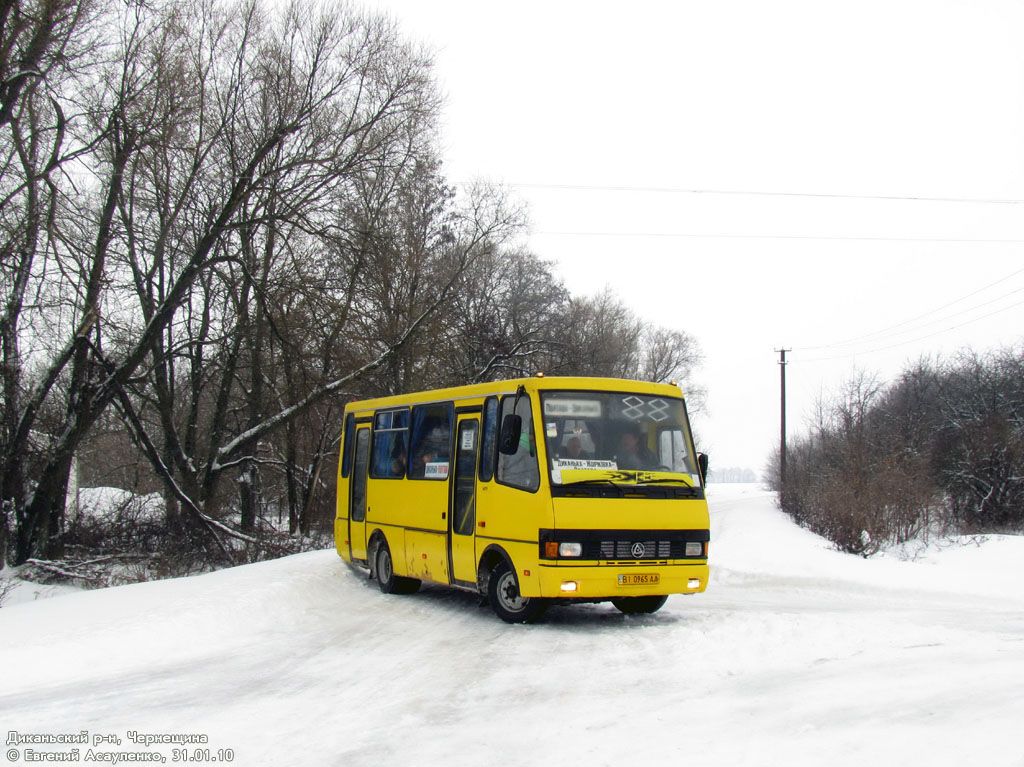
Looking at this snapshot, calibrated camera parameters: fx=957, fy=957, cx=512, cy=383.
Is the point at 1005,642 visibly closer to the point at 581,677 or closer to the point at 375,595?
the point at 581,677

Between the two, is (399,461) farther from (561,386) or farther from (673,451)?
(673,451)

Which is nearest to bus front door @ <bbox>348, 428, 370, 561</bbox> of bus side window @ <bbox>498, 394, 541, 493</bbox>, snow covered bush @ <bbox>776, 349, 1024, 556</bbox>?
bus side window @ <bbox>498, 394, 541, 493</bbox>

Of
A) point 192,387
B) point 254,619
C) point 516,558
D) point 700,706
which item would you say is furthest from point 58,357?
point 700,706

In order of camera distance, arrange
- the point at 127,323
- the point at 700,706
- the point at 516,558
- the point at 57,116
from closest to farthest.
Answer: the point at 700,706
the point at 516,558
the point at 57,116
the point at 127,323

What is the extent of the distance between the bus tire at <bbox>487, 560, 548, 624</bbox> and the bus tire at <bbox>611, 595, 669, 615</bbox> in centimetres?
149

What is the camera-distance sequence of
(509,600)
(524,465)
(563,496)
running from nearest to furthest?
(563,496) → (524,465) → (509,600)

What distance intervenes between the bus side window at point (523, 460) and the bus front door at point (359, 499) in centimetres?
471

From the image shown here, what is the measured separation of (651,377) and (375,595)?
62.3 m

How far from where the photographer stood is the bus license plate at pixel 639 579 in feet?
34.6

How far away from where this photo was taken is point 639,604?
12.0 metres

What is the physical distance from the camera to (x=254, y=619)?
36.9 ft

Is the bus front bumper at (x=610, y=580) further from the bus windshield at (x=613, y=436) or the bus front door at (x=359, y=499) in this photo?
the bus front door at (x=359, y=499)

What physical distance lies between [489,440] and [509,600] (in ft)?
6.31

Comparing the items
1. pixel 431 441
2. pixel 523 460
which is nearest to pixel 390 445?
pixel 431 441
